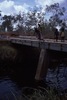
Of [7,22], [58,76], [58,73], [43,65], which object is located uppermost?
[7,22]

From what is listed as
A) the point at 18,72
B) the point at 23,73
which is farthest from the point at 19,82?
the point at 18,72

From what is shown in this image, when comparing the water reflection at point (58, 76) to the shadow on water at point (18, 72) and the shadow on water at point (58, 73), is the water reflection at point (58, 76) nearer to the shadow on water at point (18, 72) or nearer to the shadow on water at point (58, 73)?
the shadow on water at point (58, 73)

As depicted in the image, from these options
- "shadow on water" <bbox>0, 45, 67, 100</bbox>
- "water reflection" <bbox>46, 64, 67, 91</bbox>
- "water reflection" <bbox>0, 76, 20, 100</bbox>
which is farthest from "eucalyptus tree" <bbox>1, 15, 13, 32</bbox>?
"water reflection" <bbox>0, 76, 20, 100</bbox>

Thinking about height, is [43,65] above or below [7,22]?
below

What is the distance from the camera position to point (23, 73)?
30172mm

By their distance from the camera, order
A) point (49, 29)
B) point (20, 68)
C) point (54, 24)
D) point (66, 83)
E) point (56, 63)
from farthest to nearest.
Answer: point (49, 29), point (54, 24), point (56, 63), point (20, 68), point (66, 83)

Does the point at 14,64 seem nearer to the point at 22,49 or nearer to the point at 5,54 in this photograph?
the point at 5,54

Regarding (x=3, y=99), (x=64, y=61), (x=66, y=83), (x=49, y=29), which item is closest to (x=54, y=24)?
(x=49, y=29)

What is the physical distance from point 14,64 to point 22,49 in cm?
453

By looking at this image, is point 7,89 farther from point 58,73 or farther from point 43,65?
point 58,73

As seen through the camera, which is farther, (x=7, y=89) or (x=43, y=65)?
(x=43, y=65)

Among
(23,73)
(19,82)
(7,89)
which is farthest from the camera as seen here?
(23,73)

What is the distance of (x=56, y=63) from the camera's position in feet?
121

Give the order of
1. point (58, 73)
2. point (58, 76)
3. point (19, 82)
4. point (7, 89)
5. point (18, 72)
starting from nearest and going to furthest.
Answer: point (7, 89) → point (19, 82) → point (58, 76) → point (58, 73) → point (18, 72)
